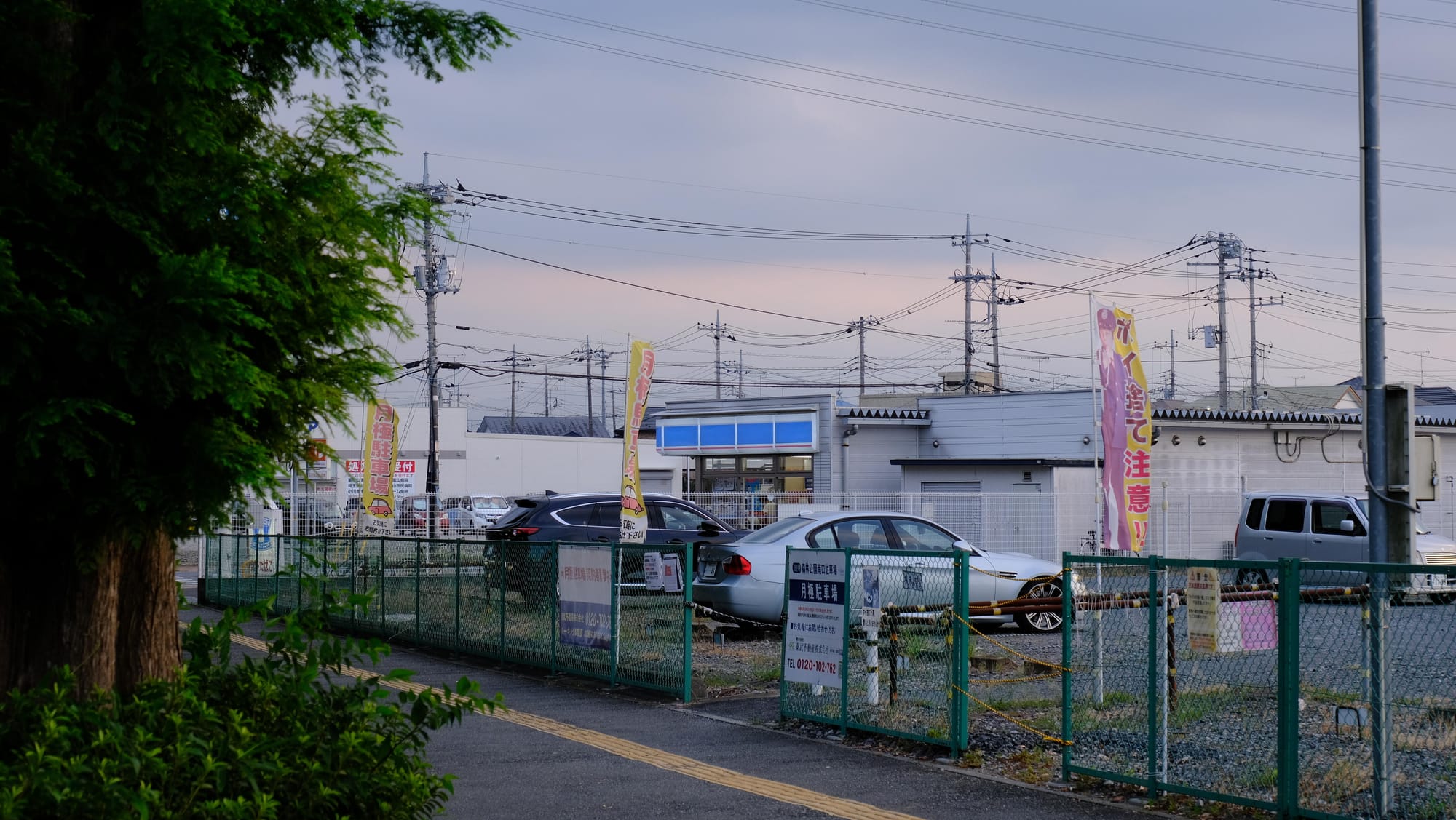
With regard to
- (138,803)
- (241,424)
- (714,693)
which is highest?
(241,424)

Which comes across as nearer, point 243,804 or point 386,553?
point 243,804

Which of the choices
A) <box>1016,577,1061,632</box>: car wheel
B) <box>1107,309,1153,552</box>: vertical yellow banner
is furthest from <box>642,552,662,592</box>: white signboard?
<box>1107,309,1153,552</box>: vertical yellow banner

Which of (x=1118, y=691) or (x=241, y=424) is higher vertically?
(x=241, y=424)

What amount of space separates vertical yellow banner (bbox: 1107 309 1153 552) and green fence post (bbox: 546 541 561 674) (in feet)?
23.0

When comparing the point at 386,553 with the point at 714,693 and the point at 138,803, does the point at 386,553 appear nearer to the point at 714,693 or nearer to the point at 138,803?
the point at 714,693

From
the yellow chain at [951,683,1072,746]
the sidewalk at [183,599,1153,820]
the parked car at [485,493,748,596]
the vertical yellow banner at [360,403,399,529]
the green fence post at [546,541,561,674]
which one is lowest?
the sidewalk at [183,599,1153,820]

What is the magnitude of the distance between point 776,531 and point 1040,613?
3.53m

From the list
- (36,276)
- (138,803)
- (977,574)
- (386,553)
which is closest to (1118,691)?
(138,803)

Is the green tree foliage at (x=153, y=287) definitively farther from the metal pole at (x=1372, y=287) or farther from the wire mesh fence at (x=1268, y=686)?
the metal pole at (x=1372, y=287)

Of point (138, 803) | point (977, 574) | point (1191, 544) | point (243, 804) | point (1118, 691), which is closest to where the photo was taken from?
point (138, 803)

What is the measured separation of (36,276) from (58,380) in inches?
15.4

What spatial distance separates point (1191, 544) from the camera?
97.8ft

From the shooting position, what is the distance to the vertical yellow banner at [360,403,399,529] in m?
27.5

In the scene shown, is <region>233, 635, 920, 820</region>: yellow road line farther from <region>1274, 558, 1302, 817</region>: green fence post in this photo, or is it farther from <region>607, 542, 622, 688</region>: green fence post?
<region>1274, 558, 1302, 817</region>: green fence post
